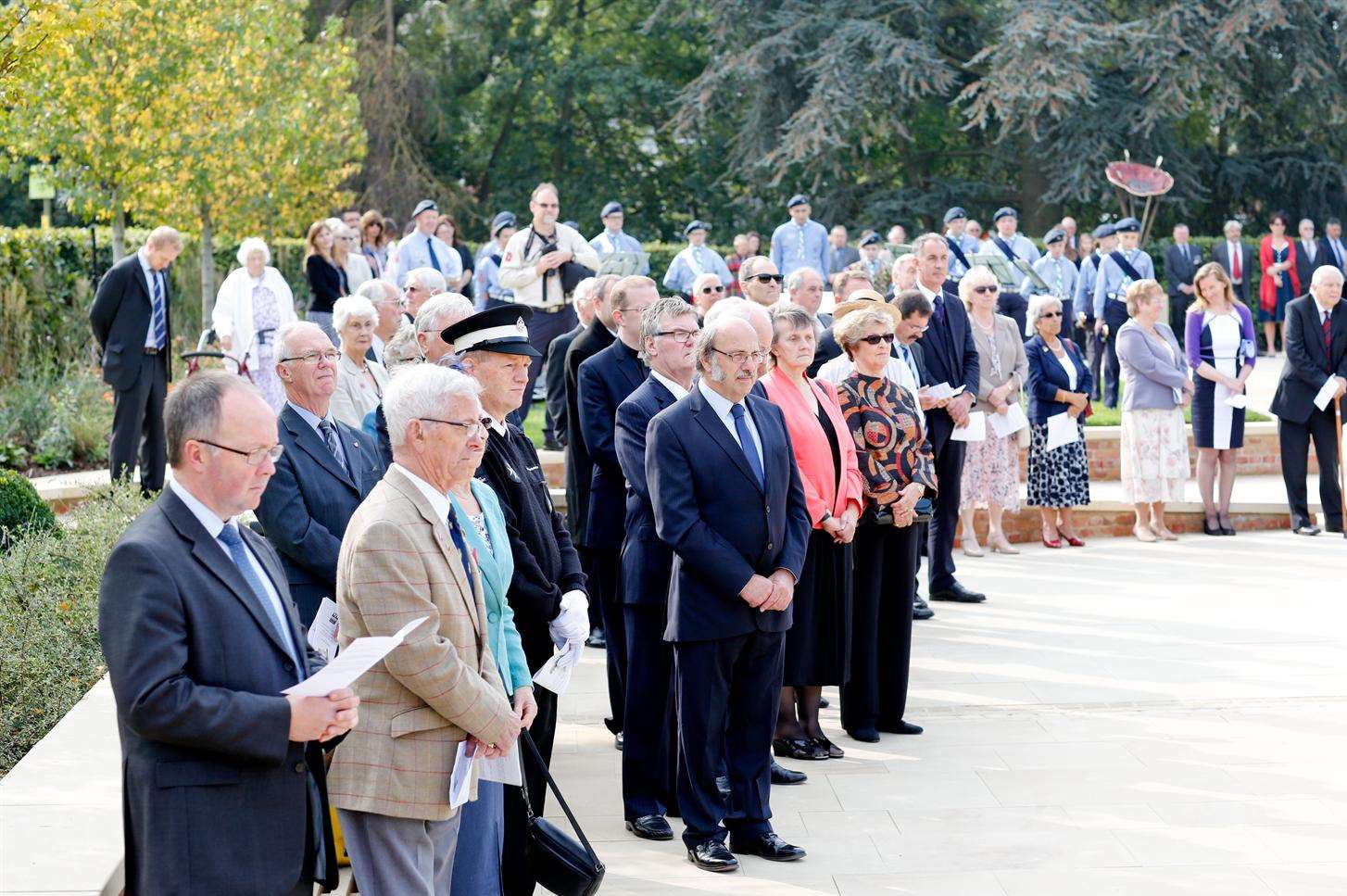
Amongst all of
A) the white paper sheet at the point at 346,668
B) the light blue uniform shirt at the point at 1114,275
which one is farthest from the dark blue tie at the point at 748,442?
the light blue uniform shirt at the point at 1114,275

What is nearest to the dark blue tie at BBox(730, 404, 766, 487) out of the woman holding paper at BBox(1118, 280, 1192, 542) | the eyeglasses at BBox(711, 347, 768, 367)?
the eyeglasses at BBox(711, 347, 768, 367)

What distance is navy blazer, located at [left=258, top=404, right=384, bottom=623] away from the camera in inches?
218

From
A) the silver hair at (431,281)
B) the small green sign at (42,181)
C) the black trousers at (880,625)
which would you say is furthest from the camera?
the small green sign at (42,181)

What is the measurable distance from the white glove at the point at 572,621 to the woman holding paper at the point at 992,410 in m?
6.20

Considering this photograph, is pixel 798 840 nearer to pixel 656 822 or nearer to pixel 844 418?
pixel 656 822

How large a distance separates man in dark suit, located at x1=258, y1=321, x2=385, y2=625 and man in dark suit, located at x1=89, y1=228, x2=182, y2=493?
633 cm

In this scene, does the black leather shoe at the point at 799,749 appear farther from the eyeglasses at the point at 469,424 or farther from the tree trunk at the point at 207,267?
the tree trunk at the point at 207,267

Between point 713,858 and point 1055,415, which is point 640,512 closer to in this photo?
point 713,858

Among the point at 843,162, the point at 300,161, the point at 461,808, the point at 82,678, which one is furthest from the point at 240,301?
the point at 843,162

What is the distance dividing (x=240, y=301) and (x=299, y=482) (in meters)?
6.73

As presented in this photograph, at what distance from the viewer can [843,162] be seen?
3272cm

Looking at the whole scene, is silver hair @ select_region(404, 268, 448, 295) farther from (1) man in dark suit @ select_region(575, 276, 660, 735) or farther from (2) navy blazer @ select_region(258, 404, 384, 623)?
(2) navy blazer @ select_region(258, 404, 384, 623)

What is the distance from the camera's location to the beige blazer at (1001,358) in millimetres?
11359

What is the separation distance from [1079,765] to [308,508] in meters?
3.68
